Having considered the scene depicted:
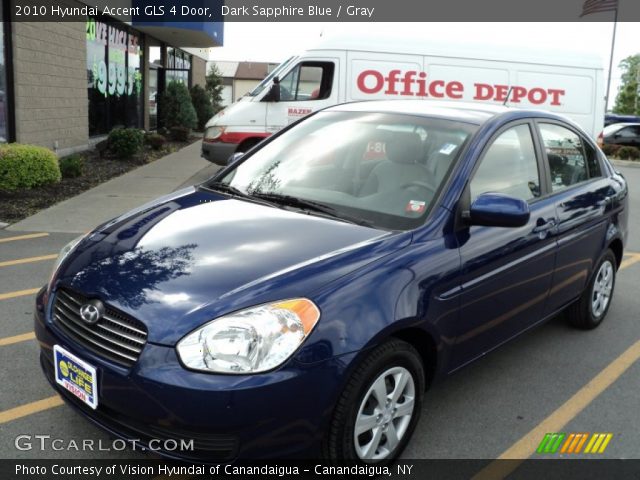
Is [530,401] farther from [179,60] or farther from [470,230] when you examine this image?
Result: [179,60]

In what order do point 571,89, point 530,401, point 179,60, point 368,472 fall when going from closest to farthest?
point 368,472
point 530,401
point 571,89
point 179,60

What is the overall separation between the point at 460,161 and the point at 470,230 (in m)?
0.38

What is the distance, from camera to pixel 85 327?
8.59 feet

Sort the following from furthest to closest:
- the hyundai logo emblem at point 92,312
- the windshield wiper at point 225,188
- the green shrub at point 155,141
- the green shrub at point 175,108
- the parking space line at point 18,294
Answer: the green shrub at point 175,108 → the green shrub at point 155,141 → the parking space line at point 18,294 → the windshield wiper at point 225,188 → the hyundai logo emblem at point 92,312

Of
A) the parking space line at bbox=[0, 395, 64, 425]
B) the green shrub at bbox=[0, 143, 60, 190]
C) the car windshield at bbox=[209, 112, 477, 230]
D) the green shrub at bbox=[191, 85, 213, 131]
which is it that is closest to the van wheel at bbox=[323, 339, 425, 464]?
the car windshield at bbox=[209, 112, 477, 230]

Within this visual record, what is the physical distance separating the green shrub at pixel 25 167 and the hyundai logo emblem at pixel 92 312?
7056mm

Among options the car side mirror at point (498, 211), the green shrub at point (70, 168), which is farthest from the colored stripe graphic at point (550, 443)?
the green shrub at point (70, 168)

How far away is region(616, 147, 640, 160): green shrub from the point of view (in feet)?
69.5

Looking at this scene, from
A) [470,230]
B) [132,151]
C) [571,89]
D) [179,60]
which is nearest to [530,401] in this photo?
[470,230]

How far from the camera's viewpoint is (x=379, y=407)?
2.72 m

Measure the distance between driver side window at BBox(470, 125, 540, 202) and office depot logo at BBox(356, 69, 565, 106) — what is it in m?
8.27

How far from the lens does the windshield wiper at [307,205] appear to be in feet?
10.5

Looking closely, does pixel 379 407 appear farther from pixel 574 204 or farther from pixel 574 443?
pixel 574 204

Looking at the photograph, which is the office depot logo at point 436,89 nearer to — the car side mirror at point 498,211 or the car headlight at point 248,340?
the car side mirror at point 498,211
